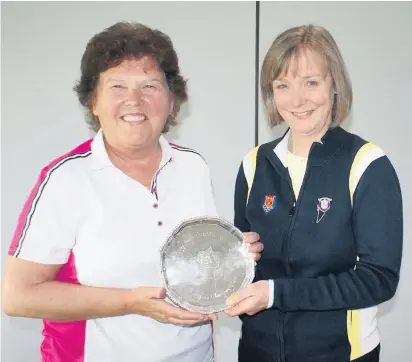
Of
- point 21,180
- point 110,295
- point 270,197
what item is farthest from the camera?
point 21,180

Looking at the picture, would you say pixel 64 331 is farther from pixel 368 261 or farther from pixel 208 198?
pixel 368 261

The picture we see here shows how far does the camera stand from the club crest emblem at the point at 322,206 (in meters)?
1.12

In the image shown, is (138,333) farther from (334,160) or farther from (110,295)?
(334,160)

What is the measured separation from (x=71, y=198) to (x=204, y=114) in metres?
1.05

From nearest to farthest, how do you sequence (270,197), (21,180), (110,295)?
(110,295), (270,197), (21,180)

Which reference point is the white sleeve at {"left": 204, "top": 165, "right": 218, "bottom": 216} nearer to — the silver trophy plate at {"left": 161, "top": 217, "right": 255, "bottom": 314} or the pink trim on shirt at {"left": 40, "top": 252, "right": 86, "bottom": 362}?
the silver trophy plate at {"left": 161, "top": 217, "right": 255, "bottom": 314}

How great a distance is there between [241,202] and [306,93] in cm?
36

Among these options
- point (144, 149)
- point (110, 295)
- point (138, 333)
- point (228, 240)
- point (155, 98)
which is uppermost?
point (155, 98)

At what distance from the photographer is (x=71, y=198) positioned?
112cm

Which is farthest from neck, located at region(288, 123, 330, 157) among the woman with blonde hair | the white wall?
the white wall

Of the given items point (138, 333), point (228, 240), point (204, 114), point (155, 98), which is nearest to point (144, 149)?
point (155, 98)

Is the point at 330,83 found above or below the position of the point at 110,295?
above

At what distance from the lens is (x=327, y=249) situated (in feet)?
3.71

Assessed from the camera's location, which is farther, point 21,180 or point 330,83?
point 21,180
